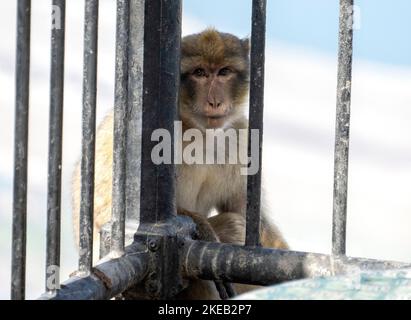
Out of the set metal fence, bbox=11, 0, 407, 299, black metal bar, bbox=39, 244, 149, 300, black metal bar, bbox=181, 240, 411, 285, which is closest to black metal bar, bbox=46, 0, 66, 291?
black metal bar, bbox=39, 244, 149, 300

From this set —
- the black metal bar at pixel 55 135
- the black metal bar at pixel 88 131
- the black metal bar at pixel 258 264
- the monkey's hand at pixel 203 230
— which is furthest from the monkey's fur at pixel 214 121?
the black metal bar at pixel 55 135

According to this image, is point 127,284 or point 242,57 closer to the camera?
point 127,284

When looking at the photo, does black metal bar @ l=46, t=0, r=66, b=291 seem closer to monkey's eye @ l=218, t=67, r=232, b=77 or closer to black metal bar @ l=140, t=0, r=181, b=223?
black metal bar @ l=140, t=0, r=181, b=223

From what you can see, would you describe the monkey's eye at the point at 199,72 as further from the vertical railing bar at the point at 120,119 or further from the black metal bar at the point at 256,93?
the vertical railing bar at the point at 120,119

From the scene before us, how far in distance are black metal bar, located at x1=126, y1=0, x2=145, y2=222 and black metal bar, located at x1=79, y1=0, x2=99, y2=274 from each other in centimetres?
29

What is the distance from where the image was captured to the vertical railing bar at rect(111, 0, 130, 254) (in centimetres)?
187

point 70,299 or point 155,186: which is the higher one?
point 155,186

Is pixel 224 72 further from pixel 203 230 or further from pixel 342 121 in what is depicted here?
pixel 342 121

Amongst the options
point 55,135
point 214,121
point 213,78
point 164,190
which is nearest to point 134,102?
point 164,190

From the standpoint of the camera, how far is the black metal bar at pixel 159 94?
2.01 m

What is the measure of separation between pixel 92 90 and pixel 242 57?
1673 millimetres
